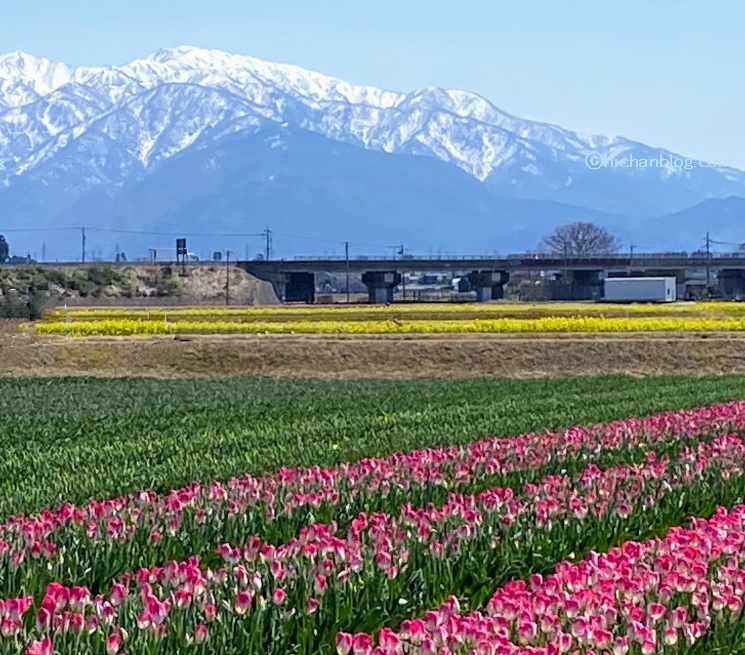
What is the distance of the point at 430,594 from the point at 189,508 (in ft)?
11.6

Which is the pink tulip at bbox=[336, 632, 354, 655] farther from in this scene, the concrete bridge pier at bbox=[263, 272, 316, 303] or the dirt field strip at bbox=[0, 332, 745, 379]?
the concrete bridge pier at bbox=[263, 272, 316, 303]

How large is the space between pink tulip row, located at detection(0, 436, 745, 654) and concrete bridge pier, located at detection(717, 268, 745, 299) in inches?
5076

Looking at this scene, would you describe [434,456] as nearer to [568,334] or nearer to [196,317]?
[568,334]

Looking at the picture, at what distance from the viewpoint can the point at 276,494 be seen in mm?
13047

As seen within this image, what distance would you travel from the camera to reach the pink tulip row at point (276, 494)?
10.8m

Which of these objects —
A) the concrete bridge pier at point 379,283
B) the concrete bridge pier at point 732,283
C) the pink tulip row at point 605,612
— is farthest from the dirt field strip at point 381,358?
the concrete bridge pier at point 732,283

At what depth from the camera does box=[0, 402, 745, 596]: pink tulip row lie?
10844 mm

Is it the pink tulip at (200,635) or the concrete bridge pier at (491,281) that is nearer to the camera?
the pink tulip at (200,635)

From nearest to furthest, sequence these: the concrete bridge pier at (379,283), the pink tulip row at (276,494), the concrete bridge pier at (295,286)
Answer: the pink tulip row at (276,494) < the concrete bridge pier at (379,283) < the concrete bridge pier at (295,286)

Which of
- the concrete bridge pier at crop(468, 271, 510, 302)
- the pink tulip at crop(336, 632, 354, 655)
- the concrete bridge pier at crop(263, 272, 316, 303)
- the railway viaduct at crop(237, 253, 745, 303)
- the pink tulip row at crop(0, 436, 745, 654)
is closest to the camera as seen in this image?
the pink tulip at crop(336, 632, 354, 655)

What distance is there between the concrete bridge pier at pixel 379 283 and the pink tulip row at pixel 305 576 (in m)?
121

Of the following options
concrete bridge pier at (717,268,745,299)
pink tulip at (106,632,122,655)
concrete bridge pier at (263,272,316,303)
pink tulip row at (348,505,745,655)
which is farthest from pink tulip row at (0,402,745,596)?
concrete bridge pier at (717,268,745,299)

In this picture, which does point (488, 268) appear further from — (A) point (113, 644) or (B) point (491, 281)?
(A) point (113, 644)

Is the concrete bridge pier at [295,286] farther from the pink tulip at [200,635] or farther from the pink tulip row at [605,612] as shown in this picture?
the pink tulip at [200,635]
